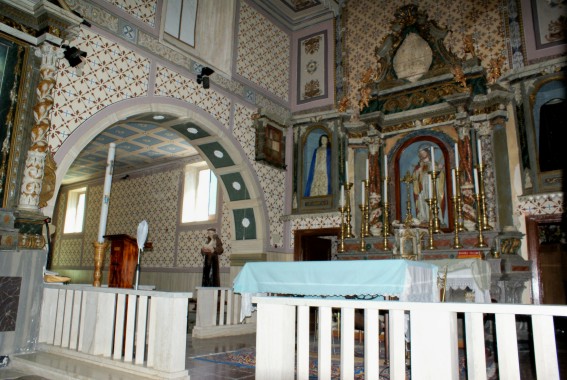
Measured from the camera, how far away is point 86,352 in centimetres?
379

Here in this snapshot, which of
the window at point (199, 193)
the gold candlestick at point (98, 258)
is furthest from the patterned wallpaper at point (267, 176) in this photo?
the gold candlestick at point (98, 258)

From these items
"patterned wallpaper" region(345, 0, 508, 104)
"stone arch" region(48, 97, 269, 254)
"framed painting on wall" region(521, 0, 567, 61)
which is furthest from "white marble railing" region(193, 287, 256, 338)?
"framed painting on wall" region(521, 0, 567, 61)

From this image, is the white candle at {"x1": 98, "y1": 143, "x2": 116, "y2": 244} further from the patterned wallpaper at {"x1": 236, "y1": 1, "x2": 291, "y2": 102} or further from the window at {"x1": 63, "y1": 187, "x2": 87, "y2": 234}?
the window at {"x1": 63, "y1": 187, "x2": 87, "y2": 234}

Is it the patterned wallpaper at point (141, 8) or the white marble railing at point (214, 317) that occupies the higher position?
the patterned wallpaper at point (141, 8)

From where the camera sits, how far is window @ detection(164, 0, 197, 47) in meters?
7.13

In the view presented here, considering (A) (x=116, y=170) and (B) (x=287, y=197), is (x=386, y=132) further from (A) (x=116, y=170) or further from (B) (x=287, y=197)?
(A) (x=116, y=170)

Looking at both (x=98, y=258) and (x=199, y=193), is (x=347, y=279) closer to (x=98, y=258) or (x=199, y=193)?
(x=98, y=258)

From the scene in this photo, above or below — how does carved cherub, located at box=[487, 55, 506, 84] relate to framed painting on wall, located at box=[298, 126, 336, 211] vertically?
above

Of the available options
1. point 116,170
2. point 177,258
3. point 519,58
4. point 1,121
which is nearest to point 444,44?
point 519,58

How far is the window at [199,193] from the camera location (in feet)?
38.3

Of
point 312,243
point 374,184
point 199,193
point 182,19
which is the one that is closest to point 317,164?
point 374,184

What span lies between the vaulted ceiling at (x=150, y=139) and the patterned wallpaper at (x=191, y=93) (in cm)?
48

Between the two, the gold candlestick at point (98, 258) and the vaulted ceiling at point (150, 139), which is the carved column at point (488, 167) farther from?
the gold candlestick at point (98, 258)

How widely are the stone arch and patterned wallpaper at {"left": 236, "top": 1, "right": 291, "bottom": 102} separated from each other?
5.01ft
